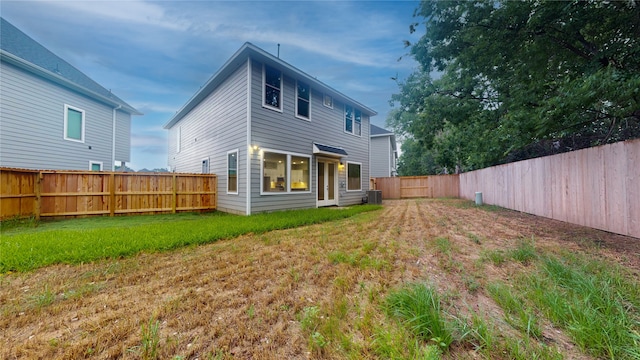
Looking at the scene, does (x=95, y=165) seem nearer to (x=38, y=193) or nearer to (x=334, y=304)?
(x=38, y=193)

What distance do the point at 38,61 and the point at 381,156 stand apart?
2064cm

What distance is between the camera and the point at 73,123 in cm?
939

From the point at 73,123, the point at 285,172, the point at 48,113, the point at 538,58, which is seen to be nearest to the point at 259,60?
the point at 285,172

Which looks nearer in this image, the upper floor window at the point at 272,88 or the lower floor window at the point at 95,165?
the upper floor window at the point at 272,88

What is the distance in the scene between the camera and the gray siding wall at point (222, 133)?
7.39m

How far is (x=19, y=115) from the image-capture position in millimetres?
7766

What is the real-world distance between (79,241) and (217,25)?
373 inches

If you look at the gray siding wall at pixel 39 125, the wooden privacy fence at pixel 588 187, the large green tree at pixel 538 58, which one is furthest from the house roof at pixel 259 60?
the wooden privacy fence at pixel 588 187

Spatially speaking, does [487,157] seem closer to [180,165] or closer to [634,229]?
[634,229]

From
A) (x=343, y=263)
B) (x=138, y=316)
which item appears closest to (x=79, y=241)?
(x=138, y=316)

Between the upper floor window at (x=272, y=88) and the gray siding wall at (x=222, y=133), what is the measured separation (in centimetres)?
70

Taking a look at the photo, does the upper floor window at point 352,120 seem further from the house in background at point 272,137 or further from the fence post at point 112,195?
the fence post at point 112,195

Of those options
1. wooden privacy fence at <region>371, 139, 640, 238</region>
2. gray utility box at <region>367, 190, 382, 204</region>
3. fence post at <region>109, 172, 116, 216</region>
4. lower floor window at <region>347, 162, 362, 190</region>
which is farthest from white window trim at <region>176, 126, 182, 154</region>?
wooden privacy fence at <region>371, 139, 640, 238</region>

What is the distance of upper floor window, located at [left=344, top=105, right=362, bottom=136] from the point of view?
35.9ft
